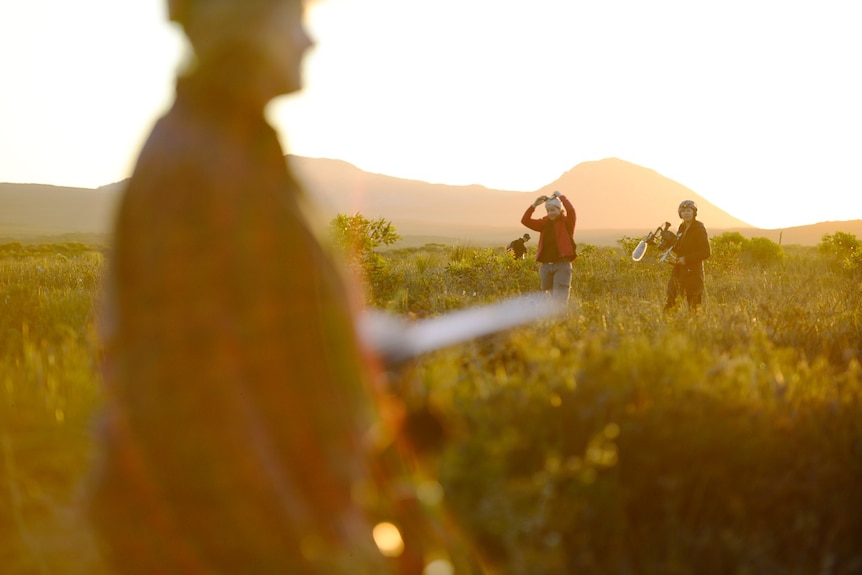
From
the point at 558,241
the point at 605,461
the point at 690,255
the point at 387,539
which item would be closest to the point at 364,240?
the point at 558,241

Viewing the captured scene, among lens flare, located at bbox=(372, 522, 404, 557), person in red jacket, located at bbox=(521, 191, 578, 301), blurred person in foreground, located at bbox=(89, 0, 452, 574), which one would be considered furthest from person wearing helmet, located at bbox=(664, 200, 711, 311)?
blurred person in foreground, located at bbox=(89, 0, 452, 574)

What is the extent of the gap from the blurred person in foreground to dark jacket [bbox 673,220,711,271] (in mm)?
9198

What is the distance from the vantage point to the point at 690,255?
32.2 feet

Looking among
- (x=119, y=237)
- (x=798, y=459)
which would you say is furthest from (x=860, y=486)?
(x=119, y=237)

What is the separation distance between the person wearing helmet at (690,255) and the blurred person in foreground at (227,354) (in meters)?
9.09

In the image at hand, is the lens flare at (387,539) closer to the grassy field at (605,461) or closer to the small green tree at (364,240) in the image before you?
the grassy field at (605,461)

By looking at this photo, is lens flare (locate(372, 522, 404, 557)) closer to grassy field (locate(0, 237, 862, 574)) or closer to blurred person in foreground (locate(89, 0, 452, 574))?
blurred person in foreground (locate(89, 0, 452, 574))

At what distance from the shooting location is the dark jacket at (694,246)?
981 cm

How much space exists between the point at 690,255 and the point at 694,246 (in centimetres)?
19

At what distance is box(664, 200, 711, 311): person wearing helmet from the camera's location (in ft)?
32.3

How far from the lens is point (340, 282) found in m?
1.59

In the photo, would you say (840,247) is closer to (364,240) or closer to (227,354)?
(364,240)

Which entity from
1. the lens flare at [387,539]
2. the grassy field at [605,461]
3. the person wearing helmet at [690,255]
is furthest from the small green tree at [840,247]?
the lens flare at [387,539]

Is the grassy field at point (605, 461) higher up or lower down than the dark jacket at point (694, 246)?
lower down
